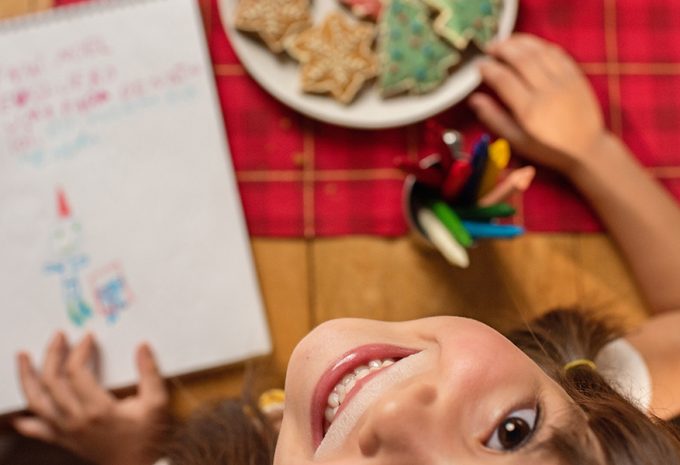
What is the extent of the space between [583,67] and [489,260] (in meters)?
0.23

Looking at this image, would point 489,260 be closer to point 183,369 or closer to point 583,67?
point 583,67

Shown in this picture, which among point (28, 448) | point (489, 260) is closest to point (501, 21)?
point (489, 260)

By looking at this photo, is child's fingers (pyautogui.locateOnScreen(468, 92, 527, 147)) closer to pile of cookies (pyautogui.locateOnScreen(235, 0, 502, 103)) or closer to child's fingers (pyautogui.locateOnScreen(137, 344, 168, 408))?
pile of cookies (pyautogui.locateOnScreen(235, 0, 502, 103))

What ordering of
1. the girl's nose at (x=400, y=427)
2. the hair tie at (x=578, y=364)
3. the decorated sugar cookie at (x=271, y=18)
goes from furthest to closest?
the decorated sugar cookie at (x=271, y=18) → the hair tie at (x=578, y=364) → the girl's nose at (x=400, y=427)

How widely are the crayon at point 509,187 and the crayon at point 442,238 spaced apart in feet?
0.15

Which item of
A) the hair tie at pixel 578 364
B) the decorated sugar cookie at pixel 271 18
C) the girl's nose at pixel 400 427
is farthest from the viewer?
the decorated sugar cookie at pixel 271 18

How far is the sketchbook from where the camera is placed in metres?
0.72

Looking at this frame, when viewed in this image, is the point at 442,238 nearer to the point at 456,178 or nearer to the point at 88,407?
the point at 456,178

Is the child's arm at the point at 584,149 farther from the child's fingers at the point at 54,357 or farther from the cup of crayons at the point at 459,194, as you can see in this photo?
the child's fingers at the point at 54,357

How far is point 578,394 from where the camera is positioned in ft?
1.68

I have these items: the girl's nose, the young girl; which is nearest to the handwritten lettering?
the young girl

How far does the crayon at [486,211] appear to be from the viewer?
0.63 metres

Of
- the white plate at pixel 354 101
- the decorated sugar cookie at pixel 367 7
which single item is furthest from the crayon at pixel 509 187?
the decorated sugar cookie at pixel 367 7

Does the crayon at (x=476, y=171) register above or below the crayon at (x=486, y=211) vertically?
above
